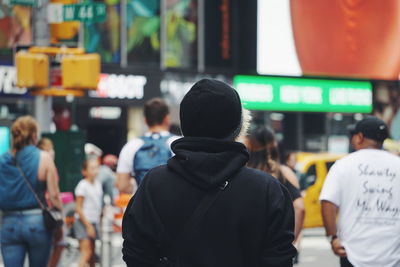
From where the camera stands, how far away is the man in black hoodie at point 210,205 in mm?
3764

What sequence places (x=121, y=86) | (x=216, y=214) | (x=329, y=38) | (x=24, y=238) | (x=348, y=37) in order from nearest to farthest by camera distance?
(x=216, y=214) → (x=24, y=238) → (x=121, y=86) → (x=329, y=38) → (x=348, y=37)

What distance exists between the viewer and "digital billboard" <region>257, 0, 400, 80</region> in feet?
117

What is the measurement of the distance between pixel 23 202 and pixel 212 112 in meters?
4.45

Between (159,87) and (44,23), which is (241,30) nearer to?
(159,87)

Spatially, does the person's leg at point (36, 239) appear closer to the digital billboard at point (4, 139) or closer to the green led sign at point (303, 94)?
the digital billboard at point (4, 139)

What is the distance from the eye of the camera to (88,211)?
12828mm

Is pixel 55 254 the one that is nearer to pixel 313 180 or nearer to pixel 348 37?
pixel 313 180

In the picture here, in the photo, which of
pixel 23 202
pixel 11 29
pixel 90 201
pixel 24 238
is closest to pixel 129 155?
pixel 23 202

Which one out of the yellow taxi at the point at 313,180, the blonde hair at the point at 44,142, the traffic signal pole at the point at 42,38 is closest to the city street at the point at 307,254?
the yellow taxi at the point at 313,180

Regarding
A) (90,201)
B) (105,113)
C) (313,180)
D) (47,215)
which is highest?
(47,215)

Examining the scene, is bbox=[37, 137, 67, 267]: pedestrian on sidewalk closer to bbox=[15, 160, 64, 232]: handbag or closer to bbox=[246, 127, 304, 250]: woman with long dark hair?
bbox=[15, 160, 64, 232]: handbag

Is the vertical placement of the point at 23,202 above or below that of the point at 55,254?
above

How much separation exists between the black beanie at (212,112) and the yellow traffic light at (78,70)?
299 inches

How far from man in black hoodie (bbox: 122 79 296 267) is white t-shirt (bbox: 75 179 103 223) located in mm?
8942
